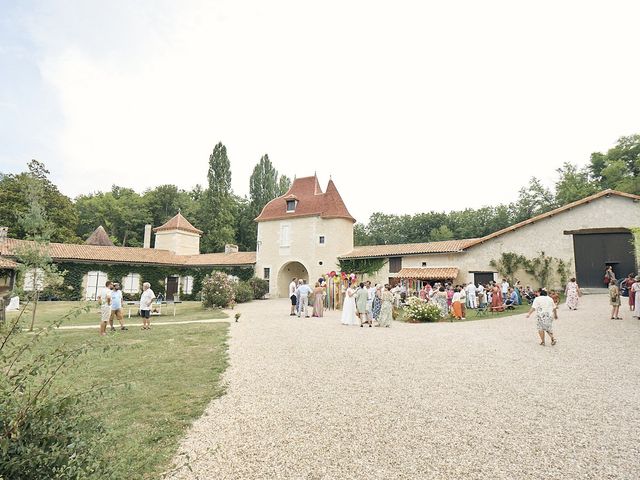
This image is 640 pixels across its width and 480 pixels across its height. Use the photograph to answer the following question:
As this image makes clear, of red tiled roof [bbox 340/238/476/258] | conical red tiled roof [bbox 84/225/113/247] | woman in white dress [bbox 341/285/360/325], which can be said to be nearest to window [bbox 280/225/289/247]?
red tiled roof [bbox 340/238/476/258]

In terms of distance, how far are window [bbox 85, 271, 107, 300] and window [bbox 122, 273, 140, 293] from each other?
58.0 inches

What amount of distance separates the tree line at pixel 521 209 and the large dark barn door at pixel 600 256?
11.2 metres

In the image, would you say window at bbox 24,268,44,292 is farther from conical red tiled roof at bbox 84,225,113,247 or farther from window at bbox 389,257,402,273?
conical red tiled roof at bbox 84,225,113,247

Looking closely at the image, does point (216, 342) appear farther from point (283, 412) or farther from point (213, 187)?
point (213, 187)

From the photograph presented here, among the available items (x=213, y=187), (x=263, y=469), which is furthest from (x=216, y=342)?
(x=213, y=187)

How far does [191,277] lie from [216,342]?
23.6 m

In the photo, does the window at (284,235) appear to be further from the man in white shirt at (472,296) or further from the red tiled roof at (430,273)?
the man in white shirt at (472,296)

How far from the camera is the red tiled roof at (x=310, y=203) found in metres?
30.3

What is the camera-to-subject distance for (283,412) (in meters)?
5.20

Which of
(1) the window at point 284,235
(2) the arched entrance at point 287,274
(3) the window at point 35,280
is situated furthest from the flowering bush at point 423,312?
(1) the window at point 284,235

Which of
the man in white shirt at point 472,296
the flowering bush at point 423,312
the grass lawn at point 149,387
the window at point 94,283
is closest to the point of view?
the grass lawn at point 149,387

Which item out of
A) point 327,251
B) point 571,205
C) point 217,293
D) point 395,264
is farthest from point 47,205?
point 571,205

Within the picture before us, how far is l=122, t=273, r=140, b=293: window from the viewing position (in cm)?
2936

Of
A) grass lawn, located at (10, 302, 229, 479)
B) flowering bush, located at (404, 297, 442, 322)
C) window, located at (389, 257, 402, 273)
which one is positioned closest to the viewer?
grass lawn, located at (10, 302, 229, 479)
